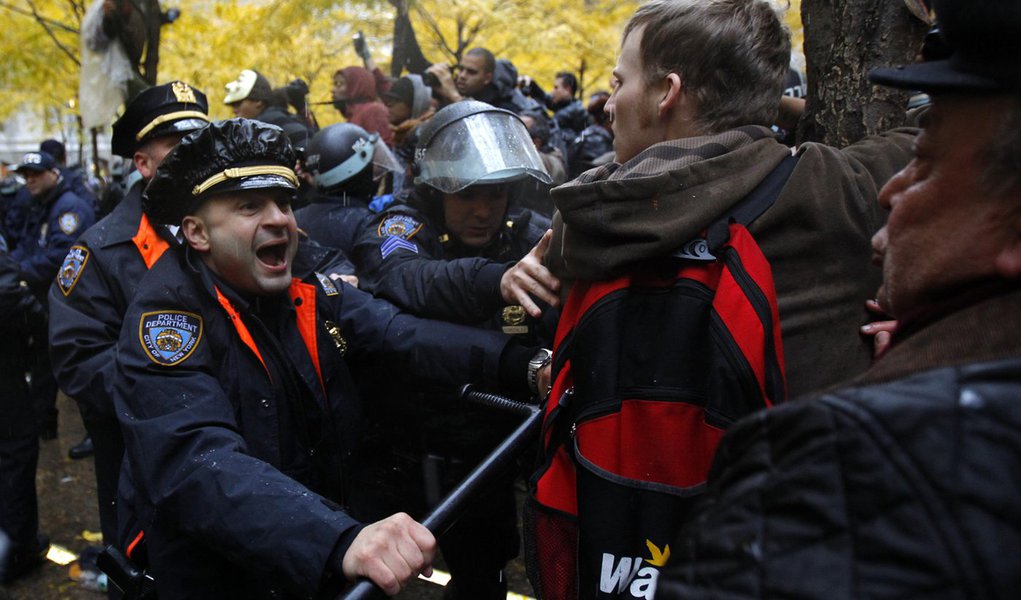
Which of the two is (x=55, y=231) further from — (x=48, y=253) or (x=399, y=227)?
(x=399, y=227)

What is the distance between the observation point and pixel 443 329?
2723mm

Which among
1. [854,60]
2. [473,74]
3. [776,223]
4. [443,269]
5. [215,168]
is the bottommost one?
[443,269]

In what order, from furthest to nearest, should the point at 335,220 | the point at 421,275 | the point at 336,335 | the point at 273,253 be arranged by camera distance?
the point at 335,220 → the point at 421,275 → the point at 336,335 → the point at 273,253

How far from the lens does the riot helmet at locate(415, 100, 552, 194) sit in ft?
10.2

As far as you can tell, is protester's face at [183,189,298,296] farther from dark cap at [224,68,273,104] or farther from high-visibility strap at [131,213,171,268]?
dark cap at [224,68,273,104]

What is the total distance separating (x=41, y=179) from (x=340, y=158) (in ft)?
13.5

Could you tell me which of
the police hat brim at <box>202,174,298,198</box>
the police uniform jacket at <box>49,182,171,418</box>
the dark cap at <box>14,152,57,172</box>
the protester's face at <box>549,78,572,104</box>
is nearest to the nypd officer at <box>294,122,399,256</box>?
the police uniform jacket at <box>49,182,171,418</box>

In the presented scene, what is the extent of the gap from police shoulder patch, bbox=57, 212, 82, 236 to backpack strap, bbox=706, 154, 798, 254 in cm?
652

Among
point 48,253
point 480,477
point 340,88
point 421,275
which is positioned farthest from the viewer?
point 340,88

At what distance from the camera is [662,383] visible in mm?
1493

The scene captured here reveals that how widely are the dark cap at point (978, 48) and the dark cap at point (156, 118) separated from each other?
11.0 feet

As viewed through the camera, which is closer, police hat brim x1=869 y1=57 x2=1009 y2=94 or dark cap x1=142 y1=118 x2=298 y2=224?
police hat brim x1=869 y1=57 x2=1009 y2=94

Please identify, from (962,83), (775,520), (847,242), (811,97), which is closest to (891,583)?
(775,520)

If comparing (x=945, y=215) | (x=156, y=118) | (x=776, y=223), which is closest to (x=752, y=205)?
(x=776, y=223)
